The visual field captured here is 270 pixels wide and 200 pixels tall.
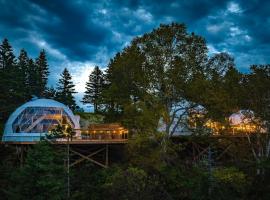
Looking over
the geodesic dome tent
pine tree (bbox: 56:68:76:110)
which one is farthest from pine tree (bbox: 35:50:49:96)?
the geodesic dome tent

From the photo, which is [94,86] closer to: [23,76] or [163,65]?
[23,76]

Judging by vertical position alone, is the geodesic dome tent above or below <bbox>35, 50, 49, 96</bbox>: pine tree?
below

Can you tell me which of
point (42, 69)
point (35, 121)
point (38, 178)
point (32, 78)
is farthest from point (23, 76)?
point (38, 178)

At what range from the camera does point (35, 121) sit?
28.9 metres

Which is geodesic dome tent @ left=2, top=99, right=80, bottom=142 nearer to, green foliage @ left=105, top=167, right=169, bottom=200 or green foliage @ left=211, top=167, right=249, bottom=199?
green foliage @ left=105, top=167, right=169, bottom=200

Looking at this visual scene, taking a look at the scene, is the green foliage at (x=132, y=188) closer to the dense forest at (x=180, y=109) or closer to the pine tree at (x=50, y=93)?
the dense forest at (x=180, y=109)

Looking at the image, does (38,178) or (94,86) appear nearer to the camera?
(38,178)

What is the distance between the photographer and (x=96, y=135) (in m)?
28.2

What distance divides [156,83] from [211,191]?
835 cm

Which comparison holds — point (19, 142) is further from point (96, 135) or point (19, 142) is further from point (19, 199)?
point (19, 199)

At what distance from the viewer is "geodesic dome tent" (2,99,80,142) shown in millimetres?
27609

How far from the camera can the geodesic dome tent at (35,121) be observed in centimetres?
2761

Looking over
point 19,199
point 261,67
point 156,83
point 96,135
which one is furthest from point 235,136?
point 19,199

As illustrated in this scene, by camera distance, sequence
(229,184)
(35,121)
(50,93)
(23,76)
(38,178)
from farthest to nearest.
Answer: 1. (50,93)
2. (23,76)
3. (35,121)
4. (229,184)
5. (38,178)
